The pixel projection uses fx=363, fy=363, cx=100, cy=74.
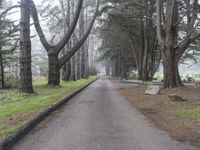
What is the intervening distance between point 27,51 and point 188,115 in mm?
10095

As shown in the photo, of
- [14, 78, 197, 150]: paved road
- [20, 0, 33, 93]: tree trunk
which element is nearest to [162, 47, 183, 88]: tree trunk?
[20, 0, 33, 93]: tree trunk

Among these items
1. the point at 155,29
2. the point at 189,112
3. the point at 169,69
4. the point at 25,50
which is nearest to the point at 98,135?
the point at 189,112

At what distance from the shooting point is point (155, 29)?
130 feet

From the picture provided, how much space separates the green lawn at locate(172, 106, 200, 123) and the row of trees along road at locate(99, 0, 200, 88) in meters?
9.64

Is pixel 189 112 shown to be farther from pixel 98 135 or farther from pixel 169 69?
pixel 169 69

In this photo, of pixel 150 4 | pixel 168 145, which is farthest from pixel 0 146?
pixel 150 4

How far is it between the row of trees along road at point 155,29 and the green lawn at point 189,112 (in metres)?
9.64

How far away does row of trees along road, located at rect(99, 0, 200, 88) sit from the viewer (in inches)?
895

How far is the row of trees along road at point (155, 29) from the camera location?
74.6 feet

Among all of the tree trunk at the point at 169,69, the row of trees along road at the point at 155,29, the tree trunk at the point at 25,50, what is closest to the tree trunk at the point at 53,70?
the tree trunk at the point at 25,50

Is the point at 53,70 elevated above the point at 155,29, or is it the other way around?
the point at 155,29

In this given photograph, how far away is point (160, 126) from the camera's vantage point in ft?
31.7

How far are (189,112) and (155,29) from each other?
28.6 m

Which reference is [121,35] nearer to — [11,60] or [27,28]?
[11,60]
